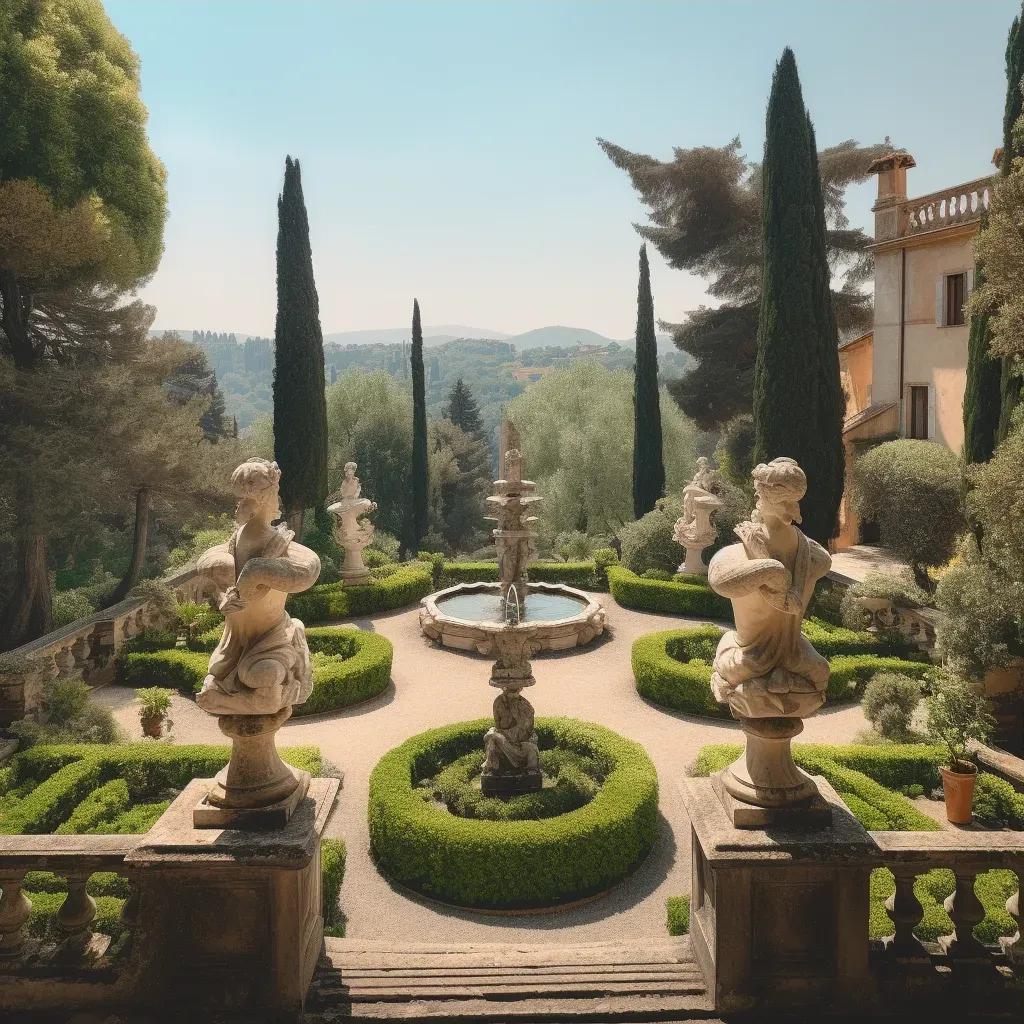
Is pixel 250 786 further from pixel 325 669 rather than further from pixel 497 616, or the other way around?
pixel 497 616

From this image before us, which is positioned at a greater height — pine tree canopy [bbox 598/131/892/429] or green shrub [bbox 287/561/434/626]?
pine tree canopy [bbox 598/131/892/429]

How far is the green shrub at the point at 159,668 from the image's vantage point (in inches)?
471

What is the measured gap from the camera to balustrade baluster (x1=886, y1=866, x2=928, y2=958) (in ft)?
12.8

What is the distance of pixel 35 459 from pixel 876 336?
64.6 feet

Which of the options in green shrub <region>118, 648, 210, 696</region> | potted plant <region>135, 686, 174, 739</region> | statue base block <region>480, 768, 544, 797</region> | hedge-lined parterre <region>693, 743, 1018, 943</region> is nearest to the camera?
hedge-lined parterre <region>693, 743, 1018, 943</region>

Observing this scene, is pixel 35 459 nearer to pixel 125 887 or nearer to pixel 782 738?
pixel 125 887

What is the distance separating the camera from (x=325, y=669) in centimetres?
1139

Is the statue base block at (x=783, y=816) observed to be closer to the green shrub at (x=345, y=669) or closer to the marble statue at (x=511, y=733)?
the marble statue at (x=511, y=733)

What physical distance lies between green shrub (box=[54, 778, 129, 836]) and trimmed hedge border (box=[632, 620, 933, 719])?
22.9 feet

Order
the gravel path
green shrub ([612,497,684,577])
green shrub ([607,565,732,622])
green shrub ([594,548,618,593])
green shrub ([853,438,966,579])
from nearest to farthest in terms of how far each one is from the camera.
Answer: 1. the gravel path
2. green shrub ([853,438,966,579])
3. green shrub ([607,565,732,622])
4. green shrub ([612,497,684,577])
5. green shrub ([594,548,618,593])

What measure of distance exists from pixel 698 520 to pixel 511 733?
1032 centimetres

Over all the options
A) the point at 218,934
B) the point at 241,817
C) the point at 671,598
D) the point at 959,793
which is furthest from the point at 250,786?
the point at 671,598

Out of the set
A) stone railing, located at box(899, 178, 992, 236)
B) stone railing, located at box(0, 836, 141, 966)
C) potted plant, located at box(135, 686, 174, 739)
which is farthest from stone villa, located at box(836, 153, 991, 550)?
stone railing, located at box(0, 836, 141, 966)

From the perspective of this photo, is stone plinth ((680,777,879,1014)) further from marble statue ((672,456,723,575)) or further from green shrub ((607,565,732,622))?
marble statue ((672,456,723,575))
